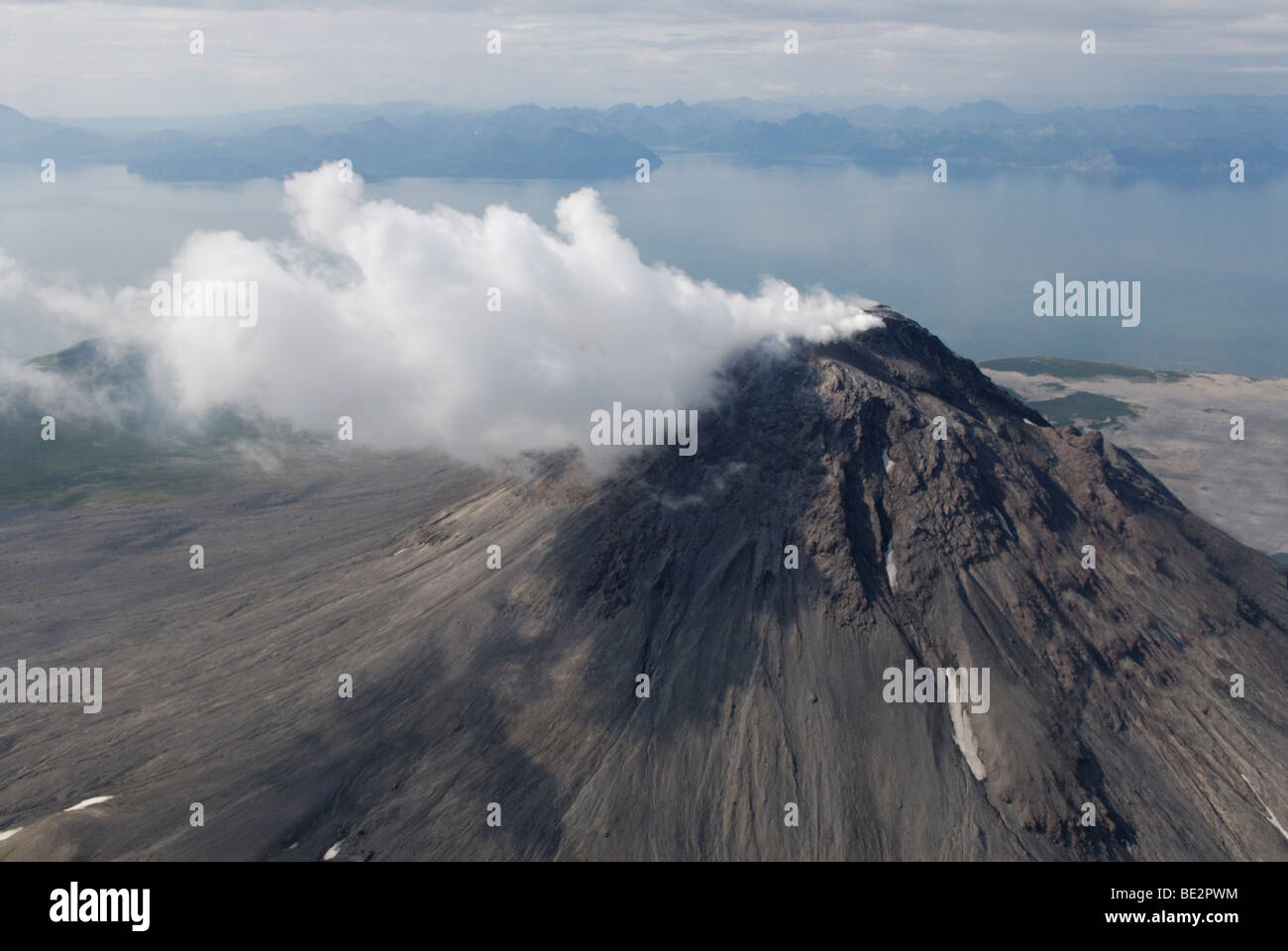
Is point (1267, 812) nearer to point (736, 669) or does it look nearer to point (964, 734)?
point (964, 734)

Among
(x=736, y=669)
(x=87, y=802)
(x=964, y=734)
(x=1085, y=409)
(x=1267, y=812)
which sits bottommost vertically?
(x=1267, y=812)

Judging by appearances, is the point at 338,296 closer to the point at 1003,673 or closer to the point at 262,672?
the point at 262,672

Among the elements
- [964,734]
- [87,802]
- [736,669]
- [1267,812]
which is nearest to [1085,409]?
[1267,812]

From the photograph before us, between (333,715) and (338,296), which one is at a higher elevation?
(338,296)

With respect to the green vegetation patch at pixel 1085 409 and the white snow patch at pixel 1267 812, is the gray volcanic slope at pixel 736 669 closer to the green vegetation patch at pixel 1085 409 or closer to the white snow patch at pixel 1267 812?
the white snow patch at pixel 1267 812

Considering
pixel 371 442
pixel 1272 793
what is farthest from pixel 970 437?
pixel 371 442

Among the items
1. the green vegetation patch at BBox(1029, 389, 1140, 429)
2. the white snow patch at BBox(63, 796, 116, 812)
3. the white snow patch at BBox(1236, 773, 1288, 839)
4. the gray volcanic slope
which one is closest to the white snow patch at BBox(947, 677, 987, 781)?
the gray volcanic slope

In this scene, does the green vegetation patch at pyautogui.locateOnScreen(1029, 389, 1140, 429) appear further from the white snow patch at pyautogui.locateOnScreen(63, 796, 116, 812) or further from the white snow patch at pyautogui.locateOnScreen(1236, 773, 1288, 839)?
the white snow patch at pyautogui.locateOnScreen(63, 796, 116, 812)

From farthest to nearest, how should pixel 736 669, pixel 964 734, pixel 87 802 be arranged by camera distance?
pixel 736 669 → pixel 964 734 → pixel 87 802

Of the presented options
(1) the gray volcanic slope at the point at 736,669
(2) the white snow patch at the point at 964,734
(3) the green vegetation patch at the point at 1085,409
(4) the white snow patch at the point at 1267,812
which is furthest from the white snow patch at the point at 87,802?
(3) the green vegetation patch at the point at 1085,409
